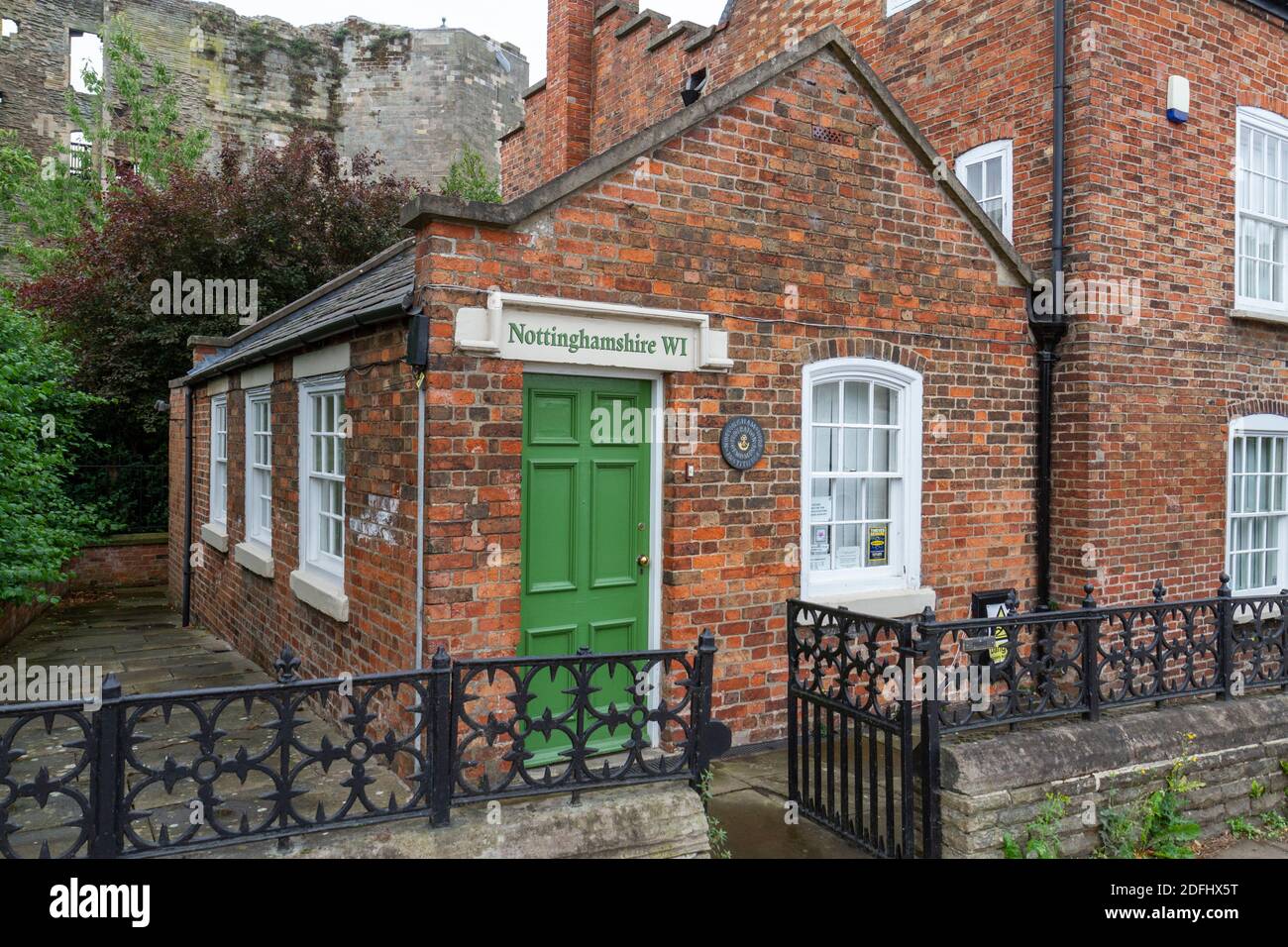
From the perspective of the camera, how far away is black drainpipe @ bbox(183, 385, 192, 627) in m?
12.1

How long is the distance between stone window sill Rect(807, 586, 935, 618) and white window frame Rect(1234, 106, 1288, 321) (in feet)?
16.4

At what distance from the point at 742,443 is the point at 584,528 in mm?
1286

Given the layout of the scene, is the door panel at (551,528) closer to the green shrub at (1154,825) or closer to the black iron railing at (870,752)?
the black iron railing at (870,752)

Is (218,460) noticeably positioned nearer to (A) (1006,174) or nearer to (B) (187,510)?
(B) (187,510)

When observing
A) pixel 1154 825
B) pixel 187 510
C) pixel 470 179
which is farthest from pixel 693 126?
pixel 470 179

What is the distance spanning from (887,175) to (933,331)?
1273 millimetres

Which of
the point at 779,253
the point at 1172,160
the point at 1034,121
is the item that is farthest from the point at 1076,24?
the point at 779,253

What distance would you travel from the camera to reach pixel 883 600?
23.5 feet

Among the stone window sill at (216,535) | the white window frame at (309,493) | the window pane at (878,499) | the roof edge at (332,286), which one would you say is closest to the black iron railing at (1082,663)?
the window pane at (878,499)

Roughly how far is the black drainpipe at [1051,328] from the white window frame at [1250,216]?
234 cm

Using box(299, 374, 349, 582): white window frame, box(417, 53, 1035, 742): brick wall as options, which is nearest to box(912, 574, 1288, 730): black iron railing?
box(417, 53, 1035, 742): brick wall

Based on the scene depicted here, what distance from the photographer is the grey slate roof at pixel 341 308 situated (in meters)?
6.13

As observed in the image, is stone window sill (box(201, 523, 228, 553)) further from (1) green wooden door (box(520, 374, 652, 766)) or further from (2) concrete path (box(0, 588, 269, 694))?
(1) green wooden door (box(520, 374, 652, 766))

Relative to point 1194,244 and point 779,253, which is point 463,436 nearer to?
point 779,253
